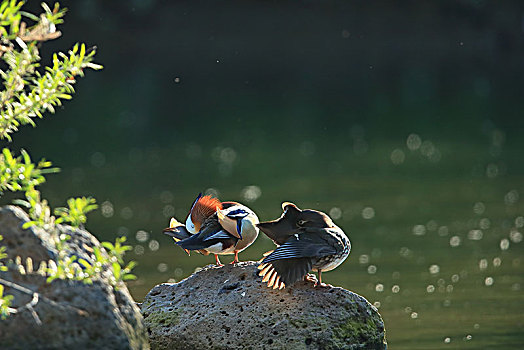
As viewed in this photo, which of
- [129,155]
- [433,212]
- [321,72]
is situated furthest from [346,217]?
[321,72]

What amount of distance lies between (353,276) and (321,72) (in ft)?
106

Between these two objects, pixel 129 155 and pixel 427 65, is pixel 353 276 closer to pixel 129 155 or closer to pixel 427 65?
pixel 129 155

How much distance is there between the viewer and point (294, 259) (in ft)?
23.9

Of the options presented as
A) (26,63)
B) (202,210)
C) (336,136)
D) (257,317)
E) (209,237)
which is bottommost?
(257,317)

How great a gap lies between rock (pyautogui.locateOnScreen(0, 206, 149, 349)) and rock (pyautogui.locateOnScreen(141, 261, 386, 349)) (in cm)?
160

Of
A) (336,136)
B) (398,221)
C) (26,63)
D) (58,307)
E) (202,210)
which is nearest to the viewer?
(26,63)

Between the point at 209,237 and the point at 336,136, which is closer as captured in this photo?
the point at 209,237

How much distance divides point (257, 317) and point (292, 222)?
770 millimetres

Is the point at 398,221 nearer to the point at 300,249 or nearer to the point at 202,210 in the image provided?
the point at 202,210

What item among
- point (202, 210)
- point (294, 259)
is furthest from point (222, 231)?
point (294, 259)

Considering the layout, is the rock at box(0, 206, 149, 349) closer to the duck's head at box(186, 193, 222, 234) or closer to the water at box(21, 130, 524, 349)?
the duck's head at box(186, 193, 222, 234)

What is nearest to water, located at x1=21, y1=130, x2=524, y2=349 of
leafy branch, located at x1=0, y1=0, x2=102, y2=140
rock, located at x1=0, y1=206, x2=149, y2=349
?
rock, located at x1=0, y1=206, x2=149, y2=349

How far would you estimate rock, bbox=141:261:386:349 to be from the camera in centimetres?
720

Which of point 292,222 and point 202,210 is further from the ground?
point 202,210
